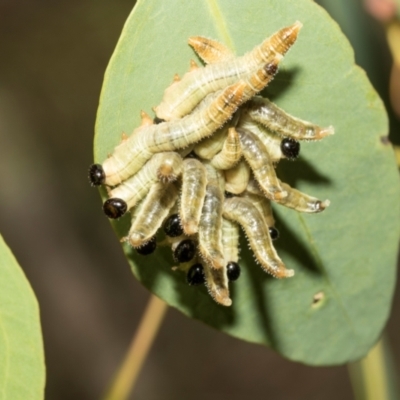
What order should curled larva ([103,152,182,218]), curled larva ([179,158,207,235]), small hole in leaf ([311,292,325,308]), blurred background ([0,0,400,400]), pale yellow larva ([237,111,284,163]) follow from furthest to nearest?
blurred background ([0,0,400,400])
small hole in leaf ([311,292,325,308])
pale yellow larva ([237,111,284,163])
curled larva ([103,152,182,218])
curled larva ([179,158,207,235])

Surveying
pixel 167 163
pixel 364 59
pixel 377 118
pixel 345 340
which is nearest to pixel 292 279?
pixel 345 340

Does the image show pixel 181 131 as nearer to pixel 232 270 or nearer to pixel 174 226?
pixel 174 226

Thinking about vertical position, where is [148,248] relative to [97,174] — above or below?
below

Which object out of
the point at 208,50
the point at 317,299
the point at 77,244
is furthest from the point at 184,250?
the point at 77,244

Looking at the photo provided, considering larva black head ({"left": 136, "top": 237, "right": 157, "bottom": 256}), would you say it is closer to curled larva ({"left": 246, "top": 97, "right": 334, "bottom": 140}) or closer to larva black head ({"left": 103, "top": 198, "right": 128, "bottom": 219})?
larva black head ({"left": 103, "top": 198, "right": 128, "bottom": 219})

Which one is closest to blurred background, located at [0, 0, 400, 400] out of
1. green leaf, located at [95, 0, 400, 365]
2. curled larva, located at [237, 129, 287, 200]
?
green leaf, located at [95, 0, 400, 365]

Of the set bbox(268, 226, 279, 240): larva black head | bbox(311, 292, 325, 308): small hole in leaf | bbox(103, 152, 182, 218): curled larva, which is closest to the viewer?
bbox(103, 152, 182, 218): curled larva

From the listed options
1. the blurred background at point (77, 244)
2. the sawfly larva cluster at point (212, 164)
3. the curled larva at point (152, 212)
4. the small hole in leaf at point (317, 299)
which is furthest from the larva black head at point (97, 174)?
the blurred background at point (77, 244)

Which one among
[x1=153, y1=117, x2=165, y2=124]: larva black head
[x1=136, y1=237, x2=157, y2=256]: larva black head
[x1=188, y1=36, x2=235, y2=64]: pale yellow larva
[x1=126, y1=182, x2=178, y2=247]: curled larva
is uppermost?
[x1=188, y1=36, x2=235, y2=64]: pale yellow larva
